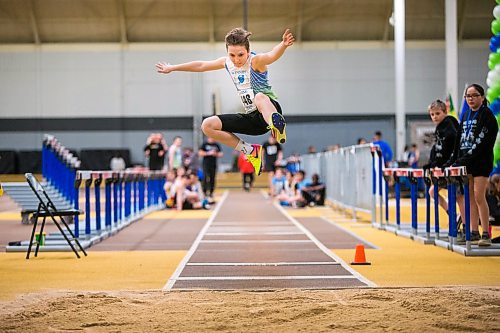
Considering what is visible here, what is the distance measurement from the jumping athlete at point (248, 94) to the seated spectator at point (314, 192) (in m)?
12.5

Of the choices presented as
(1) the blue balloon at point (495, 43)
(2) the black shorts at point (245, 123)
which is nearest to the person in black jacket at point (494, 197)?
(1) the blue balloon at point (495, 43)

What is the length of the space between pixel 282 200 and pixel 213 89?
45.2 ft

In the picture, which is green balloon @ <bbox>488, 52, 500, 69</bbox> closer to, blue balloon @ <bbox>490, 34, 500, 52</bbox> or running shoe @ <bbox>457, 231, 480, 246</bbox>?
blue balloon @ <bbox>490, 34, 500, 52</bbox>

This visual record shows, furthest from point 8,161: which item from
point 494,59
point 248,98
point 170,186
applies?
point 248,98

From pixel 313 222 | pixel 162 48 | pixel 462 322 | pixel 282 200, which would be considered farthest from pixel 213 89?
pixel 462 322

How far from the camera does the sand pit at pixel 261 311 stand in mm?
5367

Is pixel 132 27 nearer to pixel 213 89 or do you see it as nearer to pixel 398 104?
pixel 213 89

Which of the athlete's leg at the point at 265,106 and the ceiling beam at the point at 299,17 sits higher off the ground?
the ceiling beam at the point at 299,17

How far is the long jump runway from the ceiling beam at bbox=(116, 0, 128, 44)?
65.2ft

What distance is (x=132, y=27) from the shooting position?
111 feet

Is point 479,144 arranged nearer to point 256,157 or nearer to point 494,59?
point 256,157

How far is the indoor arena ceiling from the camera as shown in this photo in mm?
32688

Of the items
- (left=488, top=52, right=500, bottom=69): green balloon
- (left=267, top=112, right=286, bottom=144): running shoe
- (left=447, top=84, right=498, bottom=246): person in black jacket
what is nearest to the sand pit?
(left=267, top=112, right=286, bottom=144): running shoe

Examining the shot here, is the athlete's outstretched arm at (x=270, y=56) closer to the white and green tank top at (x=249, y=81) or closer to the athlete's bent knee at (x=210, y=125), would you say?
the white and green tank top at (x=249, y=81)
